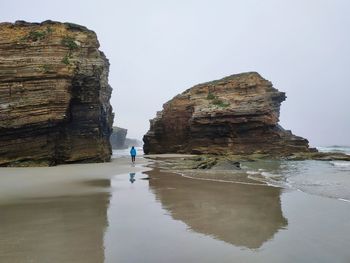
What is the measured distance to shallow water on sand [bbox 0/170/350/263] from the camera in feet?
17.1

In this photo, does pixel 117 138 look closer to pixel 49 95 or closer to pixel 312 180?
pixel 49 95

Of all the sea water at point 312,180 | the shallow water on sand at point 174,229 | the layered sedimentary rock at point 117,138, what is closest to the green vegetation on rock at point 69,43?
the sea water at point 312,180

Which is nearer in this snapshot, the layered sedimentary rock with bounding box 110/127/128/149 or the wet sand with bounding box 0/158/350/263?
the wet sand with bounding box 0/158/350/263

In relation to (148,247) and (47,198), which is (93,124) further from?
(148,247)

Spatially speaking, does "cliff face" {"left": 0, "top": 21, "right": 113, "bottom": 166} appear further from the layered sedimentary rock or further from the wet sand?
the layered sedimentary rock

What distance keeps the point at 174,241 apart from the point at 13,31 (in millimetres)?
28887

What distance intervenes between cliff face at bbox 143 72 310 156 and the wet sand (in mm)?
37732

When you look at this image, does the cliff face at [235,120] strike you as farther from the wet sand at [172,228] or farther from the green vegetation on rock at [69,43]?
the wet sand at [172,228]

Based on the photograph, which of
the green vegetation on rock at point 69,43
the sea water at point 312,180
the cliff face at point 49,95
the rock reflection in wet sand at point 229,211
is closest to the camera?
the rock reflection in wet sand at point 229,211

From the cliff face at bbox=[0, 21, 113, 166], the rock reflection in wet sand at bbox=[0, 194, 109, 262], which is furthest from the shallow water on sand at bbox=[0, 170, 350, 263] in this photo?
the cliff face at bbox=[0, 21, 113, 166]

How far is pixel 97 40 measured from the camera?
3269 centimetres

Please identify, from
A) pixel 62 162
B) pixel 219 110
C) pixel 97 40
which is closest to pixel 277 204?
pixel 62 162

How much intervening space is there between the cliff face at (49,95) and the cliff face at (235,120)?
2204 cm

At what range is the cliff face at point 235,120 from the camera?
4834 cm
